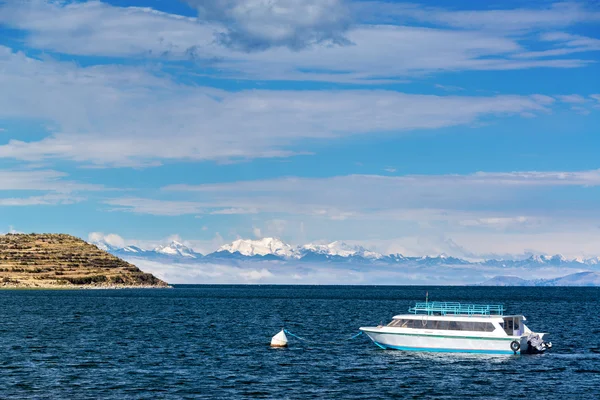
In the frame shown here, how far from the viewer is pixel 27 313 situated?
179125mm

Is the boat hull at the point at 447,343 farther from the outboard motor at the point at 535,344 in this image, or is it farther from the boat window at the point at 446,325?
the boat window at the point at 446,325

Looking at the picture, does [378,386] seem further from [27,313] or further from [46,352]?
[27,313]

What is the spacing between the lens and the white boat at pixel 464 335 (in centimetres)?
9150

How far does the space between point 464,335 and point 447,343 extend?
2301 mm

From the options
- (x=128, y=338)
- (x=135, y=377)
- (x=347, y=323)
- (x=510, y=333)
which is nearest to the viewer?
(x=135, y=377)

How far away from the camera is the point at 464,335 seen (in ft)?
302

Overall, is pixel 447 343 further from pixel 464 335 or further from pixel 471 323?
pixel 471 323

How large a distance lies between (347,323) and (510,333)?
62285mm

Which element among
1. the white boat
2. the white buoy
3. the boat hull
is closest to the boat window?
the white boat

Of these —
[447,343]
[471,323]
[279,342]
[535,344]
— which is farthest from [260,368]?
[535,344]

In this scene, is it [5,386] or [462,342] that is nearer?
[5,386]

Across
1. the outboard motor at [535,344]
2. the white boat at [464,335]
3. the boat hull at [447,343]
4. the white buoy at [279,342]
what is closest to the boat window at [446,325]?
the white boat at [464,335]

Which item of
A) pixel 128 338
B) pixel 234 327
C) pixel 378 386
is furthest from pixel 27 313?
pixel 378 386

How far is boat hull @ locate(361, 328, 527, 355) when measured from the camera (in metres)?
91.7
